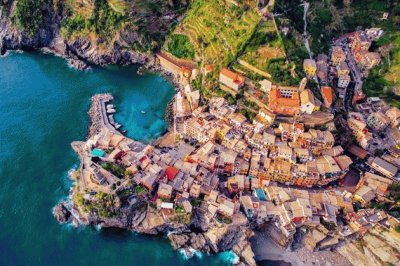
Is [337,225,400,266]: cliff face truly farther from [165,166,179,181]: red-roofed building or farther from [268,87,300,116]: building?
[165,166,179,181]: red-roofed building

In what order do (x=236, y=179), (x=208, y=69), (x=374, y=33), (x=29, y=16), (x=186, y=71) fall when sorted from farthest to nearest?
(x=29, y=16), (x=374, y=33), (x=186, y=71), (x=208, y=69), (x=236, y=179)

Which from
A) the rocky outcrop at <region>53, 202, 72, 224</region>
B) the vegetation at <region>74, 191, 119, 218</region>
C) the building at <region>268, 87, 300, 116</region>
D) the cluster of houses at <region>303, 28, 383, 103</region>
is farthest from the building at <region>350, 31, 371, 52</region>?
the rocky outcrop at <region>53, 202, 72, 224</region>

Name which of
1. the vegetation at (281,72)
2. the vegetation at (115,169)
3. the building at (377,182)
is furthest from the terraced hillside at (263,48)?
the vegetation at (115,169)

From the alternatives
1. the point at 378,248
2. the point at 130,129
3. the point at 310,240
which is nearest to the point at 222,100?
the point at 130,129

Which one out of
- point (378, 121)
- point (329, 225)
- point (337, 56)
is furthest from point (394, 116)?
point (329, 225)

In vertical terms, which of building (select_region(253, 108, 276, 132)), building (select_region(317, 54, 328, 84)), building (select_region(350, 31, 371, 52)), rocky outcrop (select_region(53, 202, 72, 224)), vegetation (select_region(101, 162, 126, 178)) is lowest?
rocky outcrop (select_region(53, 202, 72, 224))

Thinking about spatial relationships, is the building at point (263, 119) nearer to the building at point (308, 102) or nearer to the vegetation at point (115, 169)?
the building at point (308, 102)

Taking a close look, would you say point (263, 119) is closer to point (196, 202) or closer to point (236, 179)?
point (236, 179)

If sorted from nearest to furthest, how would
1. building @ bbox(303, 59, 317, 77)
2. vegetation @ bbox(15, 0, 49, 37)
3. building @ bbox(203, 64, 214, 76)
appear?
building @ bbox(303, 59, 317, 77)
building @ bbox(203, 64, 214, 76)
vegetation @ bbox(15, 0, 49, 37)
